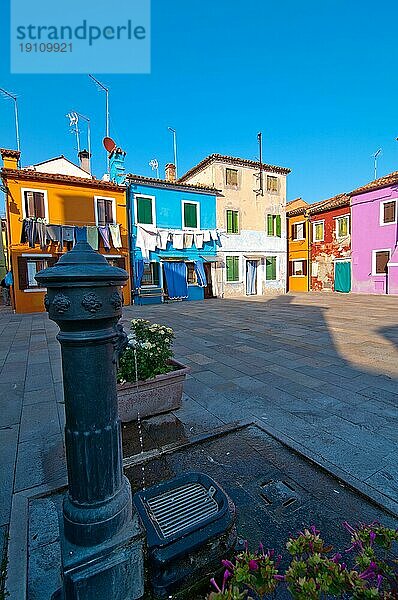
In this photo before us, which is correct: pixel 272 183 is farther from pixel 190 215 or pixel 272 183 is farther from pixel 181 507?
pixel 181 507

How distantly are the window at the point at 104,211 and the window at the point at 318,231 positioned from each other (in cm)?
1562

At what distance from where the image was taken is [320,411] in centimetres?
321

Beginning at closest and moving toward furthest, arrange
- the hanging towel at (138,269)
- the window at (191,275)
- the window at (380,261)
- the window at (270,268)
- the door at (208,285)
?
the hanging towel at (138,269) < the window at (191,275) < the window at (380,261) < the door at (208,285) < the window at (270,268)

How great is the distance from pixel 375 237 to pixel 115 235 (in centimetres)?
1576

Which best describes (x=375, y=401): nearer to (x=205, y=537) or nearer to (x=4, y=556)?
(x=205, y=537)

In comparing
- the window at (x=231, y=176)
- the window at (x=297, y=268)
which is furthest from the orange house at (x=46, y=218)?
the window at (x=297, y=268)

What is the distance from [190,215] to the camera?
18.1m

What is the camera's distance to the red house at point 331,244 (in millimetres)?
21375

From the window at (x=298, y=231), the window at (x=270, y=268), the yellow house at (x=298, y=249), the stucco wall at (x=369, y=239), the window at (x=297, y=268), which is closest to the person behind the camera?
the stucco wall at (x=369, y=239)

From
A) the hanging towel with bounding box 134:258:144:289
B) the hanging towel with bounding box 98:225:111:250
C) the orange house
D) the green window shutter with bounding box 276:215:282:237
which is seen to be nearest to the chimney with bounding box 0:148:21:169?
the orange house

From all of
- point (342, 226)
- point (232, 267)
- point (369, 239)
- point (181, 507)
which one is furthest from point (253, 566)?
point (342, 226)

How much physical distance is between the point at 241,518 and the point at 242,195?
19.9 metres

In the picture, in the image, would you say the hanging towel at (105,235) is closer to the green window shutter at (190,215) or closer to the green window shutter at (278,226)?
the green window shutter at (190,215)

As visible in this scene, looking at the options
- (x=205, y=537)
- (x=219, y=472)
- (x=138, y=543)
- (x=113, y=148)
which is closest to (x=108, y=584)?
(x=138, y=543)
